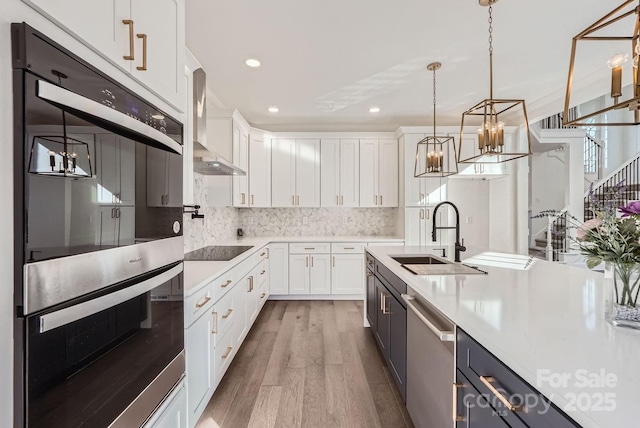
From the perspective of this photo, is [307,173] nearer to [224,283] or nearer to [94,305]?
[224,283]

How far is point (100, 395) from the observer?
0.91 meters

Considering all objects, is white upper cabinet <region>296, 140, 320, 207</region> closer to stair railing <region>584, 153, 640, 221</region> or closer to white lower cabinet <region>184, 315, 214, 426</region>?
white lower cabinet <region>184, 315, 214, 426</region>

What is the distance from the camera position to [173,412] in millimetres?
1344

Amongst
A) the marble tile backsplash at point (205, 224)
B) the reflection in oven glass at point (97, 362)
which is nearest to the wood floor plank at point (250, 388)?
the reflection in oven glass at point (97, 362)

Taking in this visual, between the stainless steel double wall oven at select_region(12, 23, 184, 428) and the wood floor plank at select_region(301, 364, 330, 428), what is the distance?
104cm

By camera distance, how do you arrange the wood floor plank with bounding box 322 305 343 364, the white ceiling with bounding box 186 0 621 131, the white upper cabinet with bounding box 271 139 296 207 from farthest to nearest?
1. the white upper cabinet with bounding box 271 139 296 207
2. the wood floor plank with bounding box 322 305 343 364
3. the white ceiling with bounding box 186 0 621 131

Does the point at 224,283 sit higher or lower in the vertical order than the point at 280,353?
higher

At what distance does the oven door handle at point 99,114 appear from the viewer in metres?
0.70

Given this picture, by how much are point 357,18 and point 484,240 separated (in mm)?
4107

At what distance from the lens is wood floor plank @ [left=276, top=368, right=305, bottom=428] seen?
1.88 m

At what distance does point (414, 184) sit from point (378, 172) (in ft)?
1.89

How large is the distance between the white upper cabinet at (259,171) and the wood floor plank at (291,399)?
2.62 metres

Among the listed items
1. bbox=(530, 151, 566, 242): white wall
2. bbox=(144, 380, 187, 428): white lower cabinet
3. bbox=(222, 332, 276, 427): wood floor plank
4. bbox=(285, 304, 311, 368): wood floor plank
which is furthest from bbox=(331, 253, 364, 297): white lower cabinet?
bbox=(530, 151, 566, 242): white wall

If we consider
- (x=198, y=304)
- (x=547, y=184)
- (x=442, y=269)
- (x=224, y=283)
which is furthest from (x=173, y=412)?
(x=547, y=184)
